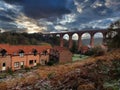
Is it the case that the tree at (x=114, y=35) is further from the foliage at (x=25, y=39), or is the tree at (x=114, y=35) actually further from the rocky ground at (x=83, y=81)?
the foliage at (x=25, y=39)

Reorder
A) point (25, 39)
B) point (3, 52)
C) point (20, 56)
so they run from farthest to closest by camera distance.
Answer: point (25, 39) < point (20, 56) < point (3, 52)

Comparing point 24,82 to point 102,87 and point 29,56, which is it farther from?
point 29,56

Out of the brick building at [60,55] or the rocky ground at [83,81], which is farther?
the brick building at [60,55]

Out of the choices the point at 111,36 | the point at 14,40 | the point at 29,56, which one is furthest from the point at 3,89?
the point at 14,40

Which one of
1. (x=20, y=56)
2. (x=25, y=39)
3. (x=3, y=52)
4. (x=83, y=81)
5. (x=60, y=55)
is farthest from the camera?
(x=25, y=39)

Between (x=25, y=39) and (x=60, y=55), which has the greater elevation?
(x=25, y=39)

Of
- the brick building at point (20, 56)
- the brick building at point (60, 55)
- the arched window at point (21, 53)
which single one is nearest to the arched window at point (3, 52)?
the brick building at point (20, 56)

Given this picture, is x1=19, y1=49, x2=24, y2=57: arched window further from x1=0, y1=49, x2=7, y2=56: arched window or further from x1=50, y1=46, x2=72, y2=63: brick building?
x1=50, y1=46, x2=72, y2=63: brick building

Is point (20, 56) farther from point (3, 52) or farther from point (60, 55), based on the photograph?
point (60, 55)

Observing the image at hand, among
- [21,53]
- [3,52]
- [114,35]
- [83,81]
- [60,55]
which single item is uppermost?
[114,35]

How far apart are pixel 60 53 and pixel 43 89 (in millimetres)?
41176

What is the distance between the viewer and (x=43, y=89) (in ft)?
19.4

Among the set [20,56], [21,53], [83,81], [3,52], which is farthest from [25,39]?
[83,81]

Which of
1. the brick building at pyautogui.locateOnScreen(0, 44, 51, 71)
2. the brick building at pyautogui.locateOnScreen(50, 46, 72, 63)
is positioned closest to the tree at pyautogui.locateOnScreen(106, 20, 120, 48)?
the brick building at pyautogui.locateOnScreen(0, 44, 51, 71)
